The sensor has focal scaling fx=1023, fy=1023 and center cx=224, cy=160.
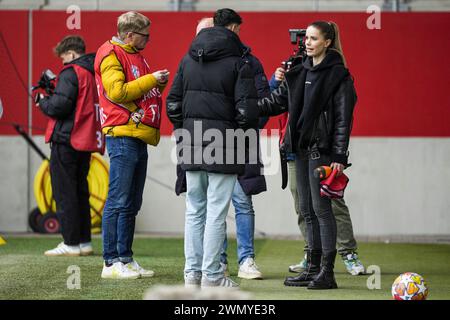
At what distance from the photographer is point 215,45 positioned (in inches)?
247

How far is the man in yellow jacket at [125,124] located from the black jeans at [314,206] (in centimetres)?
111

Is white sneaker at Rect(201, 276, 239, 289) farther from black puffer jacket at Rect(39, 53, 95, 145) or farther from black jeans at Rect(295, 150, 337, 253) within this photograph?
black puffer jacket at Rect(39, 53, 95, 145)

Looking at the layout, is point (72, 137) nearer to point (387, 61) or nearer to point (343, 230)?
point (343, 230)

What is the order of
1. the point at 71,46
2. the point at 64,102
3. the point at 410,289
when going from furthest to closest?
the point at 71,46 → the point at 64,102 → the point at 410,289

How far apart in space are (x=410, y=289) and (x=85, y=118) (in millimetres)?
3777

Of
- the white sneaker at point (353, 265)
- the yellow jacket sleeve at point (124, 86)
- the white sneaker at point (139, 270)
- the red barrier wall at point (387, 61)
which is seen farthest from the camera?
the red barrier wall at point (387, 61)

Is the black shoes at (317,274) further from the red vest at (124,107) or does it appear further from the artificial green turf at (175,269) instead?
the red vest at (124,107)

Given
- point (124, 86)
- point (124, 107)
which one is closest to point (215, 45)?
point (124, 86)

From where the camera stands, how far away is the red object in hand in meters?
6.41

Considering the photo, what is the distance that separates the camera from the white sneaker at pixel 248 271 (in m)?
7.20

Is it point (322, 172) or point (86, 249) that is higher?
point (322, 172)

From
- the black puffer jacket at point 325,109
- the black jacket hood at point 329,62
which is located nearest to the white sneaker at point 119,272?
the black puffer jacket at point 325,109

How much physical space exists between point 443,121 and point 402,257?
8.72 feet
